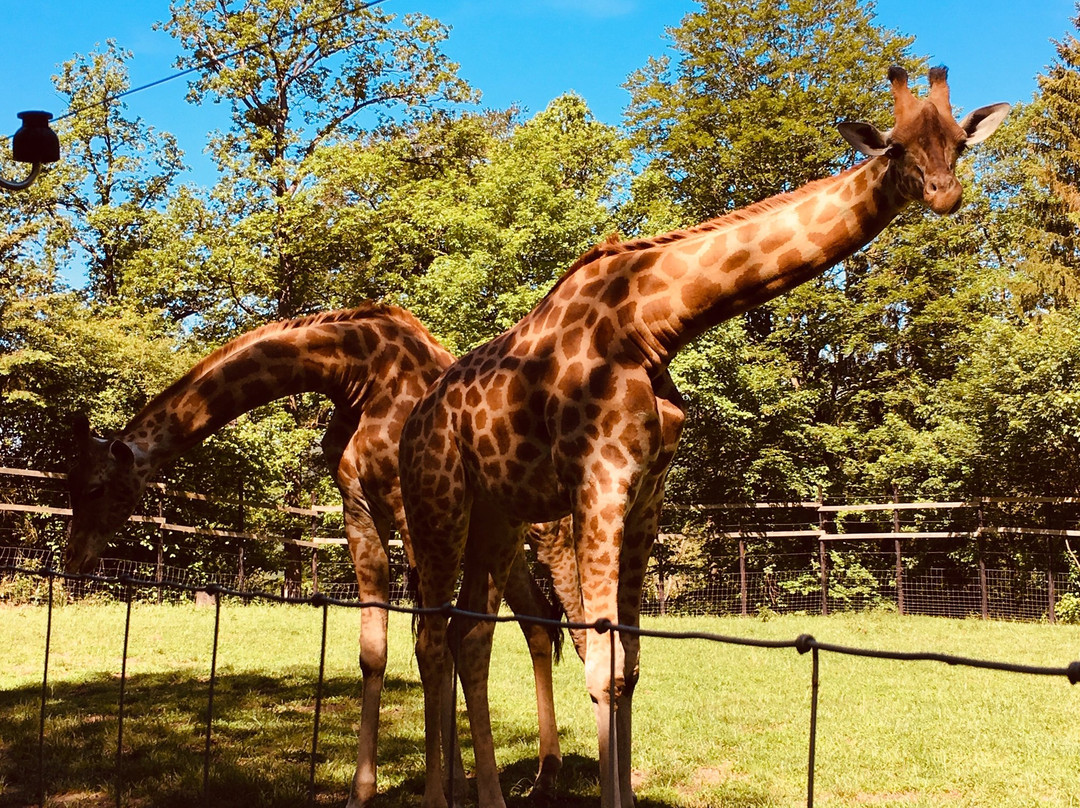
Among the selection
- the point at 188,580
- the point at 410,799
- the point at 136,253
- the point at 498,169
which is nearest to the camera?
the point at 410,799

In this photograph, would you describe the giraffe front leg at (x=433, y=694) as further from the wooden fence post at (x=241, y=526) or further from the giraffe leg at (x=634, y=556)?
the wooden fence post at (x=241, y=526)

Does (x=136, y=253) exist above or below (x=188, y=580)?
above

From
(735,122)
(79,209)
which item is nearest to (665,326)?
(735,122)

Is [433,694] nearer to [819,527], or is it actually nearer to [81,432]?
[81,432]

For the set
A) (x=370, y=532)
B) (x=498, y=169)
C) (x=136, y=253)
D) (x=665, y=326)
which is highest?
(x=498, y=169)

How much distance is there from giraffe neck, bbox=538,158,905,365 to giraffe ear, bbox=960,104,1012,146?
308 millimetres

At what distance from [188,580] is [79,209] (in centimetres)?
1242

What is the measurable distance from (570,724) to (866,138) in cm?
529

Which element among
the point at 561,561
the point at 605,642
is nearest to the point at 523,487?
the point at 605,642

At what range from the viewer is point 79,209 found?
963 inches

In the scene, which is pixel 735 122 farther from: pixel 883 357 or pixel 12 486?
pixel 12 486

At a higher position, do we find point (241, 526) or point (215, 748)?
point (241, 526)

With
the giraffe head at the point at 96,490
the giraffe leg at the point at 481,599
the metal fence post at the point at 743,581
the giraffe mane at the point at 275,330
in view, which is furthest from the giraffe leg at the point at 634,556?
the metal fence post at the point at 743,581

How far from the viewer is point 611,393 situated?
3846 millimetres
